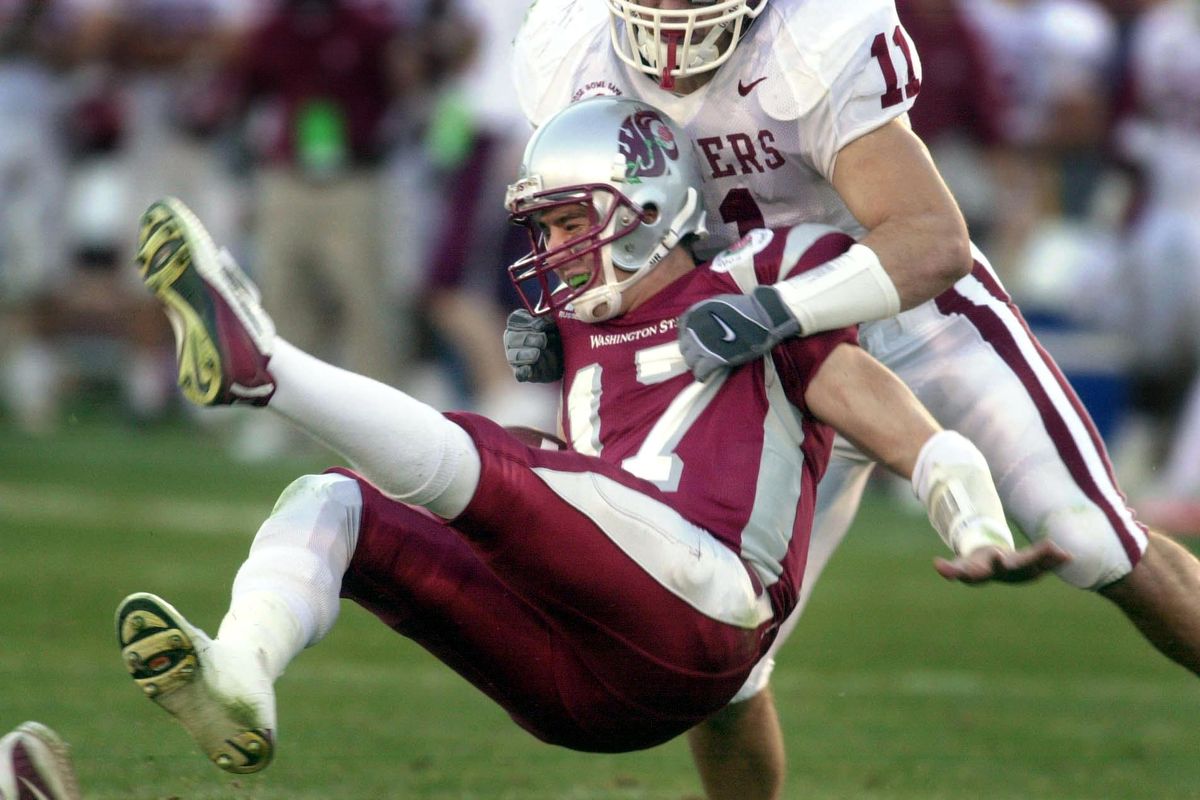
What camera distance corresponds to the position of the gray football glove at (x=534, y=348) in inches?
131

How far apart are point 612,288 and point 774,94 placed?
19.1 inches

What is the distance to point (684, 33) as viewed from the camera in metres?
3.38

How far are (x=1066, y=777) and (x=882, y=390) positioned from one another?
160cm

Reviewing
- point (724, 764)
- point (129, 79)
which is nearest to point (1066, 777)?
point (724, 764)

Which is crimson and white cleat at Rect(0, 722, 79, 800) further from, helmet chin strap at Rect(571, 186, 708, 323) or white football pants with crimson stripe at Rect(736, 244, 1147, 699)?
white football pants with crimson stripe at Rect(736, 244, 1147, 699)

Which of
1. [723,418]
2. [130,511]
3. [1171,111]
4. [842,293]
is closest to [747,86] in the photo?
[842,293]

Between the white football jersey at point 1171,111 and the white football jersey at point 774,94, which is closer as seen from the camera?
the white football jersey at point 774,94

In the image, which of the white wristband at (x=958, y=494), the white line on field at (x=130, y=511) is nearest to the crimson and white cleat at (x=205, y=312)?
the white wristband at (x=958, y=494)

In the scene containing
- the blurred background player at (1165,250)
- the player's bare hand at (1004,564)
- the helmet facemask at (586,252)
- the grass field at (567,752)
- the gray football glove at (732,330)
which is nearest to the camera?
the player's bare hand at (1004,564)

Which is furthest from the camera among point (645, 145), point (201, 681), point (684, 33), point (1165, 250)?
point (1165, 250)

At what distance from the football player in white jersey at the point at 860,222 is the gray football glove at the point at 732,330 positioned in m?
0.09

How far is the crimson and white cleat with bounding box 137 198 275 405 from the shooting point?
262cm

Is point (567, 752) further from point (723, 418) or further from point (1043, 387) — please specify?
point (723, 418)

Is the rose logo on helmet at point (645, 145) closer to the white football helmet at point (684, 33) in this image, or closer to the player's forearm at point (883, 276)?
the white football helmet at point (684, 33)
